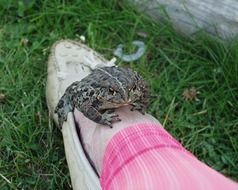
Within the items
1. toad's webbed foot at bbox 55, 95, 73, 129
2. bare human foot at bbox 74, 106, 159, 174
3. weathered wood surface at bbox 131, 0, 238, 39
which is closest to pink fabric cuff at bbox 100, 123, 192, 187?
bare human foot at bbox 74, 106, 159, 174

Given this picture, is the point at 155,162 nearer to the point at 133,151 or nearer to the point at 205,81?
the point at 133,151

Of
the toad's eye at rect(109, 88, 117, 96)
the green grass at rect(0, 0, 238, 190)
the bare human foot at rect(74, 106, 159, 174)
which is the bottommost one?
the green grass at rect(0, 0, 238, 190)

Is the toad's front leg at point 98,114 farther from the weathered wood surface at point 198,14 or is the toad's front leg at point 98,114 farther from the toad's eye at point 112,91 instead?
the weathered wood surface at point 198,14

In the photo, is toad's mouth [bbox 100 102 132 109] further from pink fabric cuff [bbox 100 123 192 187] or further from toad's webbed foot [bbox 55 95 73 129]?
toad's webbed foot [bbox 55 95 73 129]

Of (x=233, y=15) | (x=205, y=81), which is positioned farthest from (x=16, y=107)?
(x=233, y=15)

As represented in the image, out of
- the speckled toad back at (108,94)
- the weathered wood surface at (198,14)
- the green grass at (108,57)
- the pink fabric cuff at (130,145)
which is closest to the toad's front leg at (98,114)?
the speckled toad back at (108,94)

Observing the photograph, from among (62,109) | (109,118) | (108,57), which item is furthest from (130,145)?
(108,57)
